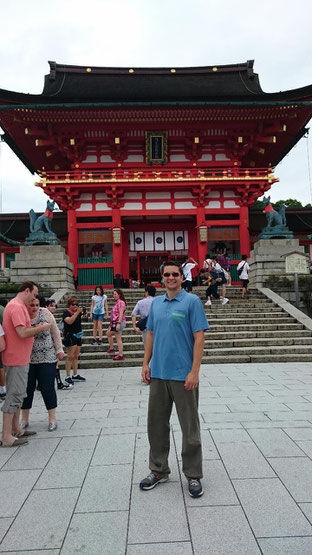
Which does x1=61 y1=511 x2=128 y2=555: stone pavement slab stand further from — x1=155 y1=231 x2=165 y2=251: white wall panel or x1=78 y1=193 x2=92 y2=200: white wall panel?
x1=155 y1=231 x2=165 y2=251: white wall panel

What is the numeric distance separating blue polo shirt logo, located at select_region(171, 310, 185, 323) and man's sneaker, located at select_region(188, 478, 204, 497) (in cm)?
Answer: 121

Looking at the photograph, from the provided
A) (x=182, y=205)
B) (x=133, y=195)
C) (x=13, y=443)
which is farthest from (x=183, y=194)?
(x=13, y=443)

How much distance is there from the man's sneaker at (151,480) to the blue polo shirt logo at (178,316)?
4.10 feet

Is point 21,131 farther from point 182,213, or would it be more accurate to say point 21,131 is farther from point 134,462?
point 134,462

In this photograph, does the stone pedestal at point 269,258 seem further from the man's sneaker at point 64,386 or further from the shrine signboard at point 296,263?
the man's sneaker at point 64,386

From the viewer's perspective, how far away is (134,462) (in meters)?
3.22

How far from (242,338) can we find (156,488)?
6960 millimetres

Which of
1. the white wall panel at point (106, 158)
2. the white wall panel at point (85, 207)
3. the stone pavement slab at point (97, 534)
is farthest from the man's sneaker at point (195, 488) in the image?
the white wall panel at point (106, 158)

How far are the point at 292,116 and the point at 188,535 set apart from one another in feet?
55.0

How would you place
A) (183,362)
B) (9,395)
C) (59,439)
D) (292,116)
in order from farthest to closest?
(292,116) → (59,439) → (9,395) → (183,362)

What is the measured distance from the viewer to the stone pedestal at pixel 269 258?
13203mm

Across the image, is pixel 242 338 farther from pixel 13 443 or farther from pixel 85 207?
pixel 85 207

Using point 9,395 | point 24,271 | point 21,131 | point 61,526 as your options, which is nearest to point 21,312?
point 9,395

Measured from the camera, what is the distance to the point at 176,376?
107 inches
